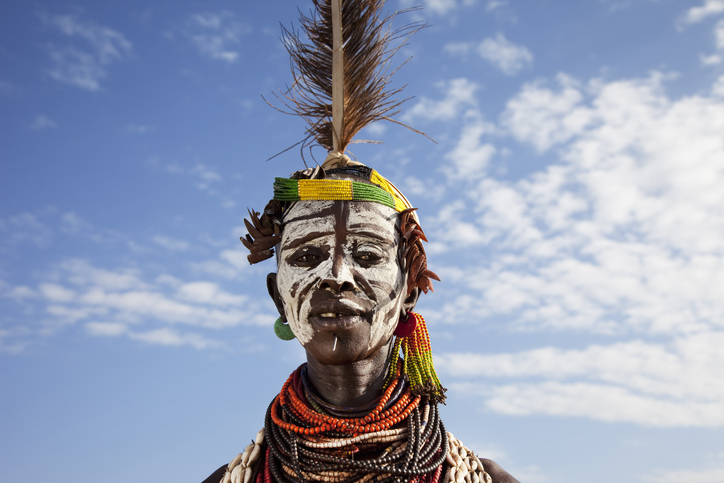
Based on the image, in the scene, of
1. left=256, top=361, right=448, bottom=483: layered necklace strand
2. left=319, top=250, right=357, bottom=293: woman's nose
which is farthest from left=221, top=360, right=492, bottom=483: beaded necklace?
left=319, top=250, right=357, bottom=293: woman's nose

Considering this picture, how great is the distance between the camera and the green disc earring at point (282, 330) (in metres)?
4.25

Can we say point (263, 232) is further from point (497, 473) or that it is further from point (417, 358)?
point (497, 473)

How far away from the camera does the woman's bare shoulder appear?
4.20m

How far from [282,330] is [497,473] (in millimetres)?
1687

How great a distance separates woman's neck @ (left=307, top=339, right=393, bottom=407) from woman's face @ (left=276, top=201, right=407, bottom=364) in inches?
7.0

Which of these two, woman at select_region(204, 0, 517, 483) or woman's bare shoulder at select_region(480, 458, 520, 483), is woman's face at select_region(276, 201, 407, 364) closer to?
woman at select_region(204, 0, 517, 483)

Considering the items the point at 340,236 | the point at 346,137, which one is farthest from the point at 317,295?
the point at 346,137

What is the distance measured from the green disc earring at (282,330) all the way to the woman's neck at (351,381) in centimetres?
20

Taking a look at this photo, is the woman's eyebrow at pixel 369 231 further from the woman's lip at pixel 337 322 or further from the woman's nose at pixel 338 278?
the woman's lip at pixel 337 322

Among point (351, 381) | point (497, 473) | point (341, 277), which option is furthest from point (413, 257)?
point (497, 473)

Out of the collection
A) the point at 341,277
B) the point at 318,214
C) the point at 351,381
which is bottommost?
the point at 351,381

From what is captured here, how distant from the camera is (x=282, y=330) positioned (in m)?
4.27

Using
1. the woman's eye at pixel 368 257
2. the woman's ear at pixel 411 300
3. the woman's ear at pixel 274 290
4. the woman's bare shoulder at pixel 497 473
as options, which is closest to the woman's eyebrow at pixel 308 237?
the woman's eye at pixel 368 257

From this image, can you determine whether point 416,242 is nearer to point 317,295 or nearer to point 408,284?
point 408,284
